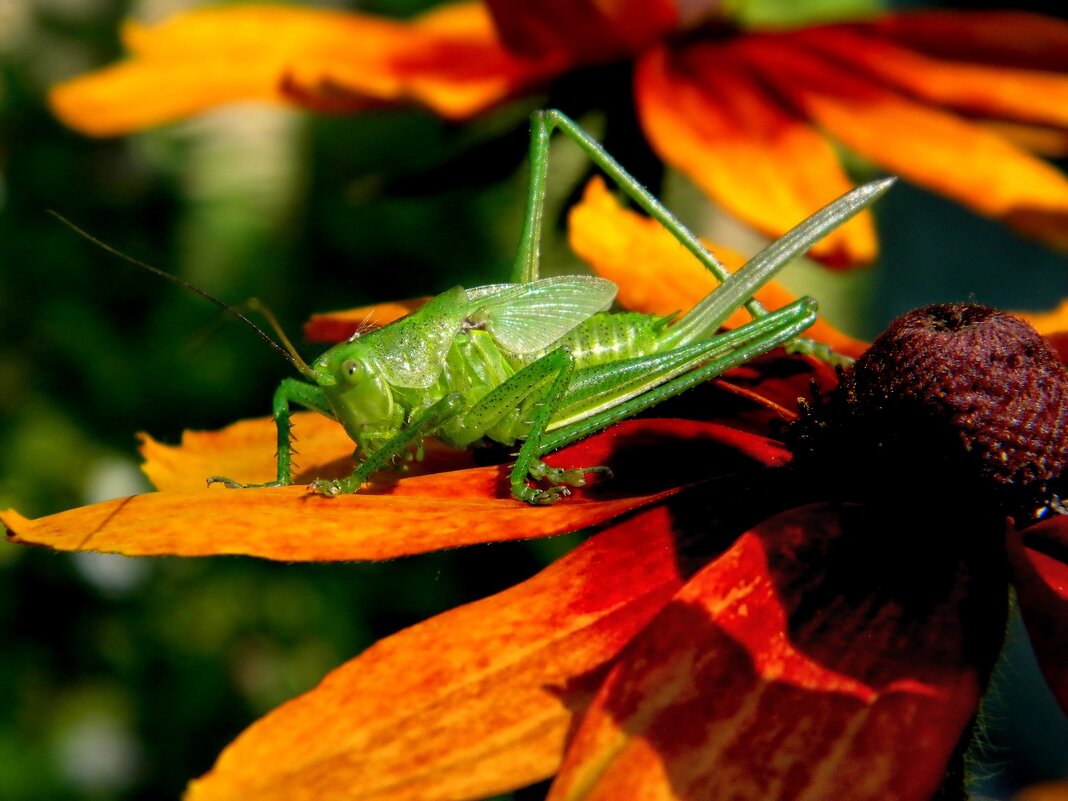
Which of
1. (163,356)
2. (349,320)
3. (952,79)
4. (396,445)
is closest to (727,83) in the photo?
(952,79)

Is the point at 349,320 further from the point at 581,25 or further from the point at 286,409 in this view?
the point at 581,25

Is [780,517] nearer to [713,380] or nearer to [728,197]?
[713,380]

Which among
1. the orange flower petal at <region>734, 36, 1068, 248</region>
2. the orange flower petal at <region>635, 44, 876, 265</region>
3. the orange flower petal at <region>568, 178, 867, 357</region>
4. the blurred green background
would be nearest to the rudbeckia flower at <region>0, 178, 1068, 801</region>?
the orange flower petal at <region>568, 178, 867, 357</region>

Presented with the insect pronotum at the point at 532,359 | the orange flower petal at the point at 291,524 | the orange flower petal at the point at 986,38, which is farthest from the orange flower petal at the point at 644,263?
the orange flower petal at the point at 986,38

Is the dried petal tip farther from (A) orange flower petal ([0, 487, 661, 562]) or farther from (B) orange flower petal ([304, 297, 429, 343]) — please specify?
(B) orange flower petal ([304, 297, 429, 343])

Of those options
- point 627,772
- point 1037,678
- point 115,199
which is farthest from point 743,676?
point 1037,678

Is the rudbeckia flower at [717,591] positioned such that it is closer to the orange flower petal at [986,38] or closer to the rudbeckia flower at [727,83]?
the rudbeckia flower at [727,83]
